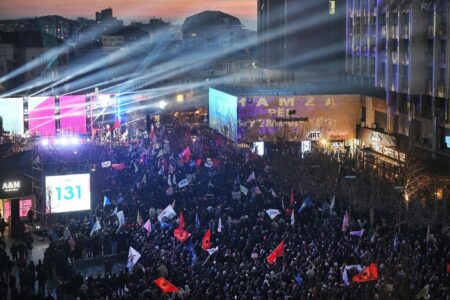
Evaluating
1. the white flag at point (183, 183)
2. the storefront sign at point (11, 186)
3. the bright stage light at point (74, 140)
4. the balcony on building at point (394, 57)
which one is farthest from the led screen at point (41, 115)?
the balcony on building at point (394, 57)

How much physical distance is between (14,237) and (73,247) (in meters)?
3.90

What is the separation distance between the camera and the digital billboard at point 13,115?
44938mm

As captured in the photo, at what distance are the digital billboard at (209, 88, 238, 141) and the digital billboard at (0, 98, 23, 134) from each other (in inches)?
473

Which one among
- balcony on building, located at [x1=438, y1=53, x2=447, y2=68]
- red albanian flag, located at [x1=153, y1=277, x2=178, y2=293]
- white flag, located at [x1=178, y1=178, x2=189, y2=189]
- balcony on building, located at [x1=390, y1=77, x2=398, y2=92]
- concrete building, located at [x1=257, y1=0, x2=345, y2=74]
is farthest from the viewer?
concrete building, located at [x1=257, y1=0, x2=345, y2=74]

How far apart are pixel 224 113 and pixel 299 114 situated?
21.0ft

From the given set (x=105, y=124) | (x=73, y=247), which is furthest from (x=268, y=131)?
(x=73, y=247)

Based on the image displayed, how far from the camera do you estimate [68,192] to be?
2616cm

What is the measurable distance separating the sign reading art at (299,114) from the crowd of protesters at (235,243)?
10250 mm

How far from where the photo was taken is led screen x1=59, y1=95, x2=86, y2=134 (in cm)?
4559

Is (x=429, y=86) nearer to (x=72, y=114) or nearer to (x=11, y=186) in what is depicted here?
(x=72, y=114)

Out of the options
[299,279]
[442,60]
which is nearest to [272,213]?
[299,279]

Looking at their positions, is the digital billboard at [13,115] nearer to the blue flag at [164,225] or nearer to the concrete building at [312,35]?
the concrete building at [312,35]

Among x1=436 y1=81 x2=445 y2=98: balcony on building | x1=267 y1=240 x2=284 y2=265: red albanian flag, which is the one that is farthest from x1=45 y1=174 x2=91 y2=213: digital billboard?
x1=436 y1=81 x2=445 y2=98: balcony on building

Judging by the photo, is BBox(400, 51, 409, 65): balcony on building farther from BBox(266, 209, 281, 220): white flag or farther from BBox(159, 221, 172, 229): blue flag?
BBox(159, 221, 172, 229): blue flag
